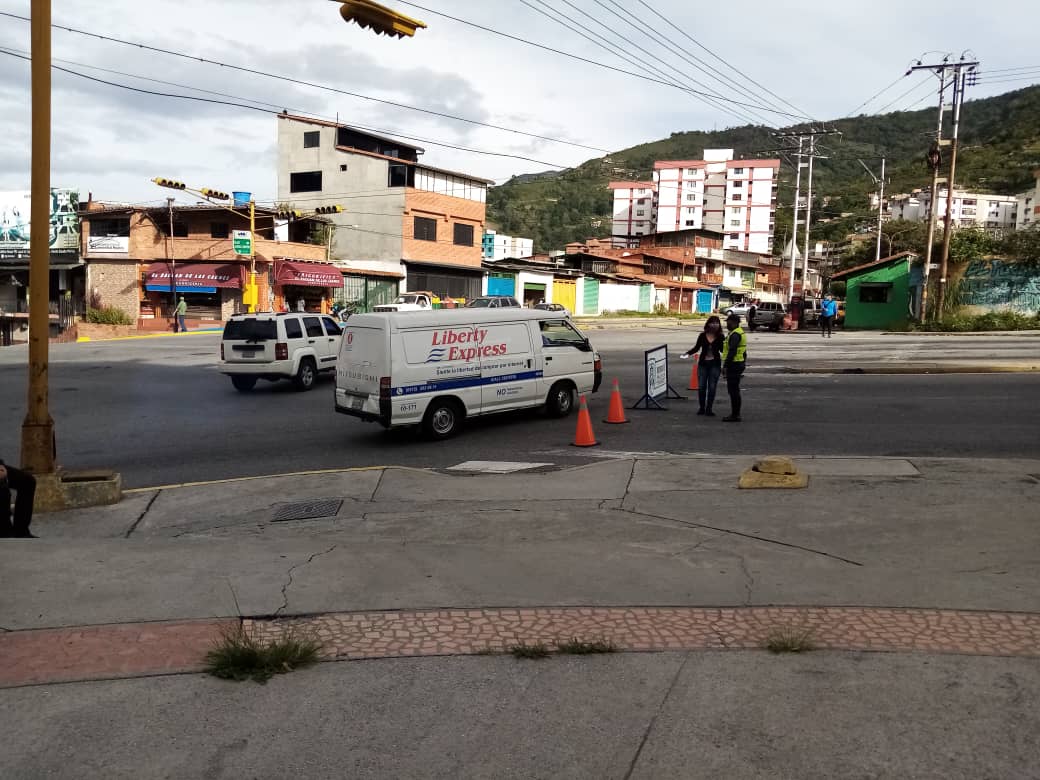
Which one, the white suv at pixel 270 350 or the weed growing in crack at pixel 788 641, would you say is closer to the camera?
Result: the weed growing in crack at pixel 788 641

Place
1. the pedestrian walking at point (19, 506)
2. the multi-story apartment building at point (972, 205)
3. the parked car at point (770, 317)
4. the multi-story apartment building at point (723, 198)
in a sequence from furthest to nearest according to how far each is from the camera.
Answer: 1. the multi-story apartment building at point (723, 198)
2. the multi-story apartment building at point (972, 205)
3. the parked car at point (770, 317)
4. the pedestrian walking at point (19, 506)

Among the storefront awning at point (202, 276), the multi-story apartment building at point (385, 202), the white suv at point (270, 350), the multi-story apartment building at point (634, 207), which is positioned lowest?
the white suv at point (270, 350)

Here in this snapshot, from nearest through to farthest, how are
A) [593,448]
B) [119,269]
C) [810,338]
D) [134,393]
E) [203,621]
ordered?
[203,621] < [593,448] < [134,393] < [810,338] < [119,269]

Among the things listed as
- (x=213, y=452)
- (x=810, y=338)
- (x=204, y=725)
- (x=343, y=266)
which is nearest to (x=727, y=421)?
(x=213, y=452)

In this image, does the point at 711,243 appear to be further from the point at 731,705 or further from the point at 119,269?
the point at 731,705

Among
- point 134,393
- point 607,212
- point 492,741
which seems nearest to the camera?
point 492,741

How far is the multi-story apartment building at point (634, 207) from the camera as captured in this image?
152000 millimetres

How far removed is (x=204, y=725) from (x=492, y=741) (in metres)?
1.35

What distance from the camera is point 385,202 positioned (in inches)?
2084

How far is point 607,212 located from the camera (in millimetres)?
182000

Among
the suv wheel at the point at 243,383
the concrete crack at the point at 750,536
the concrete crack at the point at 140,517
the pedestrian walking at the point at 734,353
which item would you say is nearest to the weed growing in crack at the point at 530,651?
the concrete crack at the point at 750,536

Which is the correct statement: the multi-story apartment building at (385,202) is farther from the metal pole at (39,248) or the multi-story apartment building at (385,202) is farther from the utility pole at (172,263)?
the metal pole at (39,248)

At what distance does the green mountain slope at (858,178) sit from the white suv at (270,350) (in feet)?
388

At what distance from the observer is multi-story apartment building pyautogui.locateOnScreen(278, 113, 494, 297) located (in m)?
53.1
